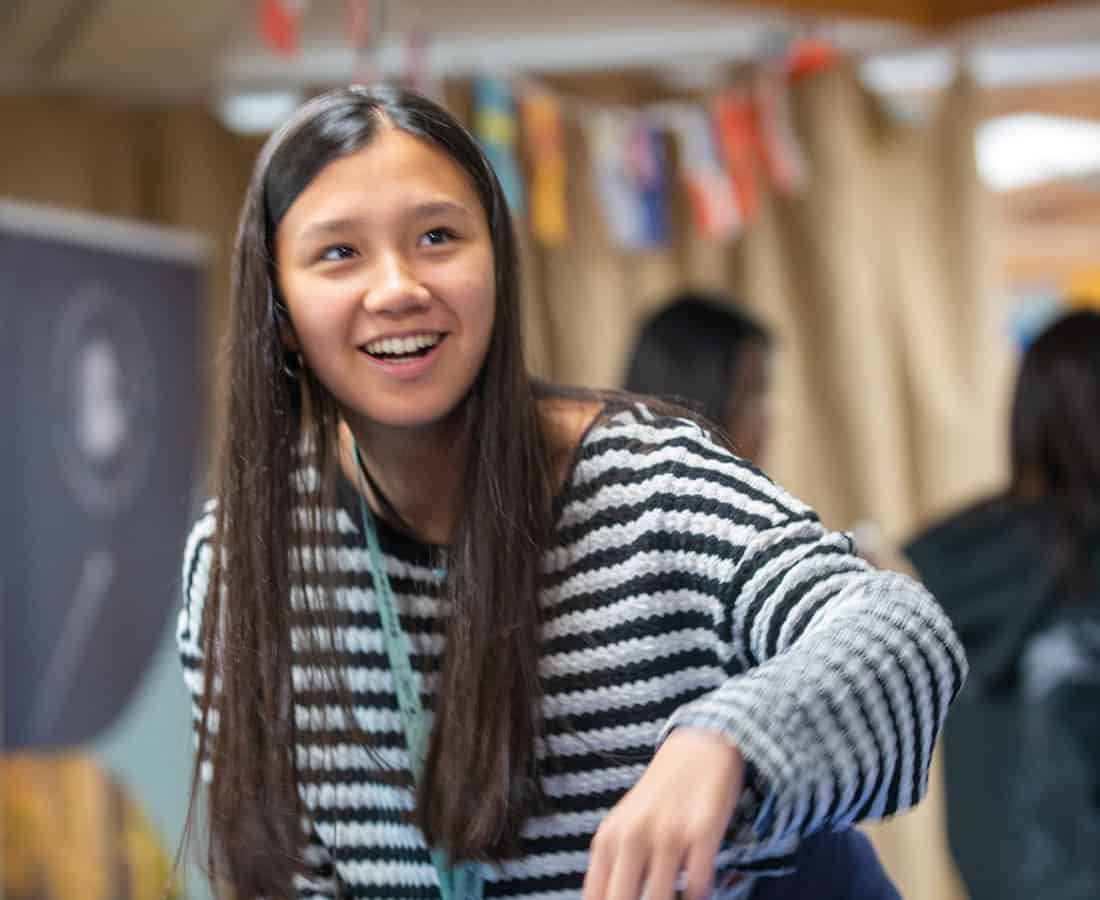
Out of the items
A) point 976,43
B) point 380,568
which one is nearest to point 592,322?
point 976,43

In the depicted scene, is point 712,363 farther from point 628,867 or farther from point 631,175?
point 628,867

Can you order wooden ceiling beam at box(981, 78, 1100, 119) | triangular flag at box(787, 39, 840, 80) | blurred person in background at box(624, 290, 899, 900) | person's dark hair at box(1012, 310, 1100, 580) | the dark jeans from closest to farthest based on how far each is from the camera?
1. the dark jeans
2. blurred person in background at box(624, 290, 899, 900)
3. person's dark hair at box(1012, 310, 1100, 580)
4. triangular flag at box(787, 39, 840, 80)
5. wooden ceiling beam at box(981, 78, 1100, 119)

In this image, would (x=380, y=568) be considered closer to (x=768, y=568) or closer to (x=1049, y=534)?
(x=768, y=568)

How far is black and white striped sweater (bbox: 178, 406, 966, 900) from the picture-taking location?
825 millimetres

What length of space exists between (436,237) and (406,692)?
29cm

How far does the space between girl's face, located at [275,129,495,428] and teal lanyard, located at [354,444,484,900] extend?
0.11 metres

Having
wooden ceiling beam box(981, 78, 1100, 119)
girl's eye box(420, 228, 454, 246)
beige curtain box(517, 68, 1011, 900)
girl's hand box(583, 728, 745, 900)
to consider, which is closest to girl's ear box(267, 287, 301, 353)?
girl's eye box(420, 228, 454, 246)

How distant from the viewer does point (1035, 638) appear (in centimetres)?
249

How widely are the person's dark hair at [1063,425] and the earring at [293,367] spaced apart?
1671mm

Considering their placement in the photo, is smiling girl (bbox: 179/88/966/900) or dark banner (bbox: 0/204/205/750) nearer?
smiling girl (bbox: 179/88/966/900)

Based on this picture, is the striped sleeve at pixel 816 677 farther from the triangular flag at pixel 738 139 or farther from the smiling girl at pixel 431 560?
the triangular flag at pixel 738 139

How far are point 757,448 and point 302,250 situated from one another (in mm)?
1435

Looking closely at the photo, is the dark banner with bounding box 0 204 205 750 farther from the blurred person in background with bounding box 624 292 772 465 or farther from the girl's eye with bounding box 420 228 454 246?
the girl's eye with bounding box 420 228 454 246

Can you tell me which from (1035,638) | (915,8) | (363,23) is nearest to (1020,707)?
(1035,638)
